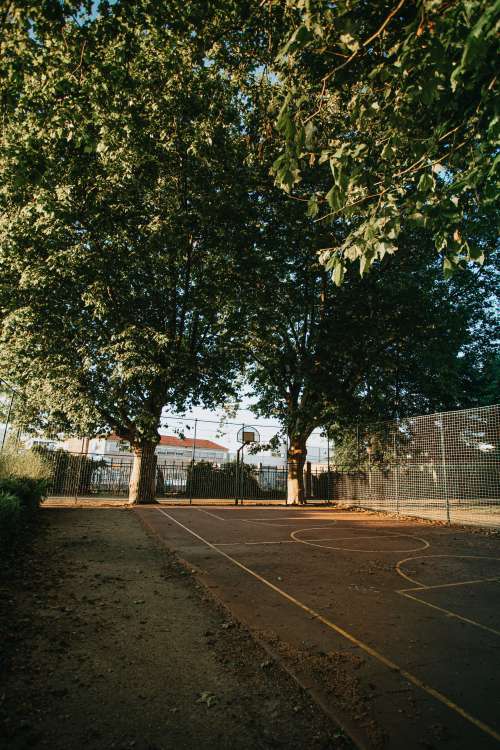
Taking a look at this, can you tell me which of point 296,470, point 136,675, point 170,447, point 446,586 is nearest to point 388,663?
point 136,675

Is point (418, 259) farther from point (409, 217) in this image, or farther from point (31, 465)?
point (31, 465)

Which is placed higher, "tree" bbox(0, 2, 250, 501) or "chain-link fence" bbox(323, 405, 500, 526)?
"tree" bbox(0, 2, 250, 501)

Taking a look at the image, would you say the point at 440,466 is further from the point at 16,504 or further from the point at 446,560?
the point at 16,504

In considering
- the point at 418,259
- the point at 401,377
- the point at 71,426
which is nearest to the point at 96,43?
the point at 418,259

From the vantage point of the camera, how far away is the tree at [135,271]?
38.9 ft

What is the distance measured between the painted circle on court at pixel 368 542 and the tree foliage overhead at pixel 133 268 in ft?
27.3

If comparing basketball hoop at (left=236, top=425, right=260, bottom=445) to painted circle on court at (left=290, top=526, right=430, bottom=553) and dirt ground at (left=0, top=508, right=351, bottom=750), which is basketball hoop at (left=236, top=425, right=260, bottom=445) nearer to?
painted circle on court at (left=290, top=526, right=430, bottom=553)

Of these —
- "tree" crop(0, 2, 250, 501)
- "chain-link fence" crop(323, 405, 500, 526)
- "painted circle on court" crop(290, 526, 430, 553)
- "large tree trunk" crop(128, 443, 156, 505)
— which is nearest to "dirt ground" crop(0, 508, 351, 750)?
"painted circle on court" crop(290, 526, 430, 553)

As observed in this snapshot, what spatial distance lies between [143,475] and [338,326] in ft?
34.3

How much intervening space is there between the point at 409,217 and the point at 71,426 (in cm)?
1671

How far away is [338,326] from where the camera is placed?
16.3 meters

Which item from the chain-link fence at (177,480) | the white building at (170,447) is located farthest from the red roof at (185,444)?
the chain-link fence at (177,480)

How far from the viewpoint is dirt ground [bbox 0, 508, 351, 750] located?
2273 millimetres

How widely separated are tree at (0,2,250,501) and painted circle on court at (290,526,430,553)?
8.38m
